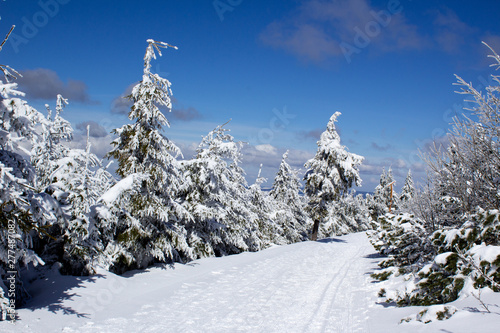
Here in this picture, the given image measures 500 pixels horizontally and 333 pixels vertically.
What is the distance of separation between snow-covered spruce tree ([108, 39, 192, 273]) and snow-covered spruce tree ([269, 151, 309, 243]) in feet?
60.3

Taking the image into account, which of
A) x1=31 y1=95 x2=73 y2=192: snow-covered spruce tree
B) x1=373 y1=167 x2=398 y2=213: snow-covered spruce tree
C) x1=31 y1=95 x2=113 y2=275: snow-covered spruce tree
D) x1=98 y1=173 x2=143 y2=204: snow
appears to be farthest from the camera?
x1=373 y1=167 x2=398 y2=213: snow-covered spruce tree

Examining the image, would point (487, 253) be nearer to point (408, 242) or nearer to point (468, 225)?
point (468, 225)

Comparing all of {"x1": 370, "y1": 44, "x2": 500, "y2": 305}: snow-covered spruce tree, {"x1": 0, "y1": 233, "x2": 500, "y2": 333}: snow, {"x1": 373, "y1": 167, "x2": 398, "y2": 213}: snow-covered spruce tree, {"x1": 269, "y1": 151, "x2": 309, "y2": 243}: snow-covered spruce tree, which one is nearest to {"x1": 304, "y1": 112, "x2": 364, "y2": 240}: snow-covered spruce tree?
{"x1": 269, "y1": 151, "x2": 309, "y2": 243}: snow-covered spruce tree

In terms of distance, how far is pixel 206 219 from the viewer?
15.6 metres

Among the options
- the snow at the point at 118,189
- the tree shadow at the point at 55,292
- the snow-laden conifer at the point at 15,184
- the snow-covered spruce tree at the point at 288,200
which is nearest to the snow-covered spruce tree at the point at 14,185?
the snow-laden conifer at the point at 15,184

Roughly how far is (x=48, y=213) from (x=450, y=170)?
1051cm

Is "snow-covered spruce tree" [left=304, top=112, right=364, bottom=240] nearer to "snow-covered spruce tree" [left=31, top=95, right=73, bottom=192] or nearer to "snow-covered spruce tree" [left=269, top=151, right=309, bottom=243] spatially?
"snow-covered spruce tree" [left=269, top=151, right=309, bottom=243]

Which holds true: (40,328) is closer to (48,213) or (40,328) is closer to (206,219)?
(48,213)

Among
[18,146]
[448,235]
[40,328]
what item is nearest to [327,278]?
[448,235]

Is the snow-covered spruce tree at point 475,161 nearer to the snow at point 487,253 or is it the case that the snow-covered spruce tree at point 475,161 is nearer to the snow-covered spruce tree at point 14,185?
the snow at point 487,253

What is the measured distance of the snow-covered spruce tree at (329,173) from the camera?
964 inches

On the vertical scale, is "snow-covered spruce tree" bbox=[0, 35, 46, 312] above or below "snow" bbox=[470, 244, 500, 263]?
above

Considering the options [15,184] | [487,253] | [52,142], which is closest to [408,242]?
[487,253]

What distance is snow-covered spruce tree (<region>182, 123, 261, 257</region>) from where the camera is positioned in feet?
49.4
